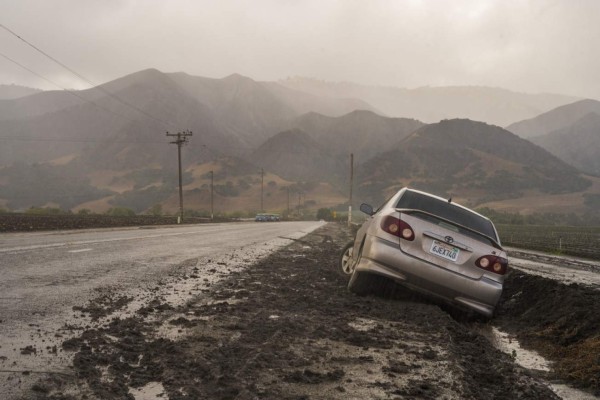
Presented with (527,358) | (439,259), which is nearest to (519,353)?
(527,358)

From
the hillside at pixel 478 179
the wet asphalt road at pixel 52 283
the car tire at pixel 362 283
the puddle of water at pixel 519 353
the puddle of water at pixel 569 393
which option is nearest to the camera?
the wet asphalt road at pixel 52 283

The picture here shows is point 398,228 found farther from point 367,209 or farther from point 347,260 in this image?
point 347,260

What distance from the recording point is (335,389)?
333 centimetres

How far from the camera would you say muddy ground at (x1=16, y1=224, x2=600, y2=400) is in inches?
128

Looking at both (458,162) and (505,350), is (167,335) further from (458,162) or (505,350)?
(458,162)

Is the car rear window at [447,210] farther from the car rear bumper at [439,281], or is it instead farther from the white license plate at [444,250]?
the car rear bumper at [439,281]

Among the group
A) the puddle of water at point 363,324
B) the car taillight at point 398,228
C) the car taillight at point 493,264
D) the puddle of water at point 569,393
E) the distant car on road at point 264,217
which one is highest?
the car taillight at point 398,228

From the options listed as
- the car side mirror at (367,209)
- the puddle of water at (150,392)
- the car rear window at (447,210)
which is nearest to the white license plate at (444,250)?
the car rear window at (447,210)

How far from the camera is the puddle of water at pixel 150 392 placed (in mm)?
3000

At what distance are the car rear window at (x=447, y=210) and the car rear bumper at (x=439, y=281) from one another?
827 mm

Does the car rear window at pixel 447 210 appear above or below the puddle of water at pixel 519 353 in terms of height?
above

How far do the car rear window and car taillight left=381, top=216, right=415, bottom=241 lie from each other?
1.60 feet

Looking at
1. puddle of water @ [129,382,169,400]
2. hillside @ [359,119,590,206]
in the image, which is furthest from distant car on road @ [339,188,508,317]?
hillside @ [359,119,590,206]

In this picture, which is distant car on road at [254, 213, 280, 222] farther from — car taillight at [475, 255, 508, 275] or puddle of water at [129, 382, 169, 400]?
puddle of water at [129, 382, 169, 400]
